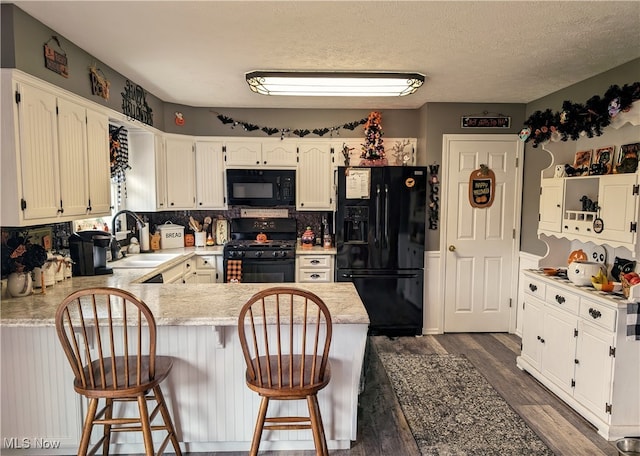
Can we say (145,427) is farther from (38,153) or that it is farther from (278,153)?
(278,153)

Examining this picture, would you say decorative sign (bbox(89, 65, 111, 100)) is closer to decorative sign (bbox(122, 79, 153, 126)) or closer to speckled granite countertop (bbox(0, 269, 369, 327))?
decorative sign (bbox(122, 79, 153, 126))

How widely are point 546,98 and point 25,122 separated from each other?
168 inches

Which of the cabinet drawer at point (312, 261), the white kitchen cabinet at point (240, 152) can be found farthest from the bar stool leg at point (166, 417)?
the white kitchen cabinet at point (240, 152)

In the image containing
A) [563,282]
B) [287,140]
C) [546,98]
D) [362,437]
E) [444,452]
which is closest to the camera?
[444,452]

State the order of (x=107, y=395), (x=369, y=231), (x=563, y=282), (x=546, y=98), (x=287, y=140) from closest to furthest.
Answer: (x=107, y=395) → (x=563, y=282) → (x=546, y=98) → (x=369, y=231) → (x=287, y=140)

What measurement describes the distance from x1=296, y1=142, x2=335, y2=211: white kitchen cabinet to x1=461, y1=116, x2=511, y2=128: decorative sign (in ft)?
4.91

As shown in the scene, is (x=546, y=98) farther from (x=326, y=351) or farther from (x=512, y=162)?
(x=326, y=351)

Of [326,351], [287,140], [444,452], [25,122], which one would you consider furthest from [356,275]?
[25,122]

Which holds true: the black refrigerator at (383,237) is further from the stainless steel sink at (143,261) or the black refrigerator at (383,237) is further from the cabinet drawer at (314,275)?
the stainless steel sink at (143,261)

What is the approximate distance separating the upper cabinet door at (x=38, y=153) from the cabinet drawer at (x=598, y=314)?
3.47 m

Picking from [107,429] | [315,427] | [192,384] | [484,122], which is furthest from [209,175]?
[315,427]

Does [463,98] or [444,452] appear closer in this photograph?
[444,452]

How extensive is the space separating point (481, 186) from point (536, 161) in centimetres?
58

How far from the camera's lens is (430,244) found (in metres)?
4.19
